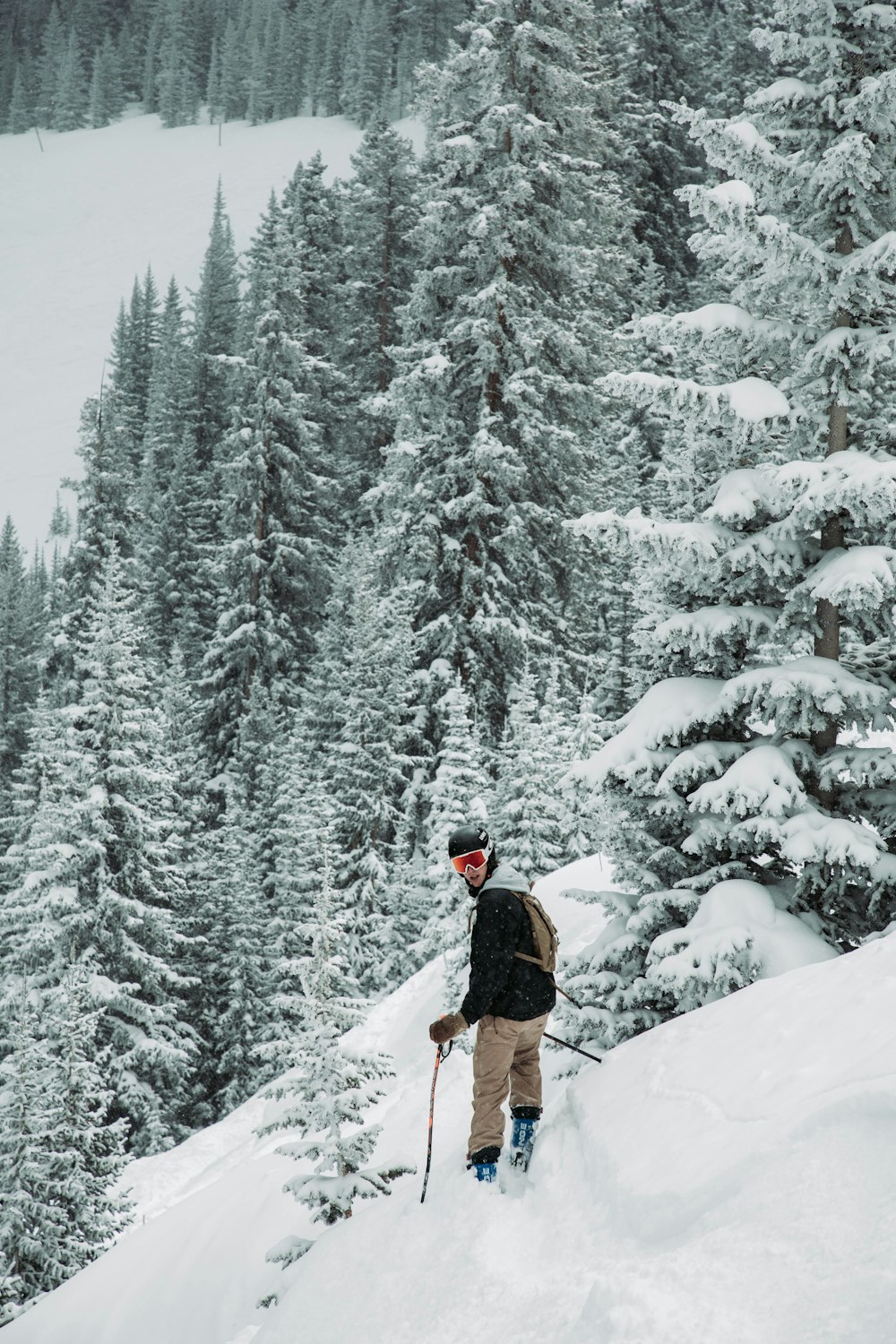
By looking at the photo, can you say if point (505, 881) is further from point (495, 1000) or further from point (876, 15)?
point (876, 15)

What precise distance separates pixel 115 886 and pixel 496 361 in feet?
50.3

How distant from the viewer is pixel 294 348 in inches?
1318

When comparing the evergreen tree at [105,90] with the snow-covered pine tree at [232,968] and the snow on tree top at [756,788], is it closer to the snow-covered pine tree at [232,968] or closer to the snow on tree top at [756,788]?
the snow-covered pine tree at [232,968]

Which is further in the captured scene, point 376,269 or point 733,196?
point 376,269

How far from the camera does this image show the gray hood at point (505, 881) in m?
5.74

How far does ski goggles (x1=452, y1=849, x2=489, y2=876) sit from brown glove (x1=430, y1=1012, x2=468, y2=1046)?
2.64 ft

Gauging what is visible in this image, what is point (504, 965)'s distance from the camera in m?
5.57

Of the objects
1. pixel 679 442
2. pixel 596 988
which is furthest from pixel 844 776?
pixel 679 442

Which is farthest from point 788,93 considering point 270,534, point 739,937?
point 270,534

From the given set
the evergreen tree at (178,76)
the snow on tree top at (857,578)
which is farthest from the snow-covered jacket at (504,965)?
the evergreen tree at (178,76)

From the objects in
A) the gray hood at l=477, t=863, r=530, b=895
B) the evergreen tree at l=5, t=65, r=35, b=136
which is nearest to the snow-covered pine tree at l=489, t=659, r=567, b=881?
the gray hood at l=477, t=863, r=530, b=895

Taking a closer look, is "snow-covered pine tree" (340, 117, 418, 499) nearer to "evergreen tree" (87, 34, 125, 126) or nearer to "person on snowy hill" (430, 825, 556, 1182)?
"person on snowy hill" (430, 825, 556, 1182)

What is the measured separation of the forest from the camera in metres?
7.77

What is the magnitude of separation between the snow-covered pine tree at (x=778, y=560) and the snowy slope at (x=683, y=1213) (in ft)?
5.35
